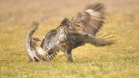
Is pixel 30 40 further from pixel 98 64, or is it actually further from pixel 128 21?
pixel 128 21

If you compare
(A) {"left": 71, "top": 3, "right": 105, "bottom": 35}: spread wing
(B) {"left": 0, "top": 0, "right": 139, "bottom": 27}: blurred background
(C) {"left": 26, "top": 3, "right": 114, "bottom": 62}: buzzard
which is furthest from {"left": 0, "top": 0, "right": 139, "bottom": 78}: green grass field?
(A) {"left": 71, "top": 3, "right": 105, "bottom": 35}: spread wing

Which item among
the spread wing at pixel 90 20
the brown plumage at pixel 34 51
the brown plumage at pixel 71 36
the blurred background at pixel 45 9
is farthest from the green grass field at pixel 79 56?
the spread wing at pixel 90 20

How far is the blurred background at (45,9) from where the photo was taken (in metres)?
33.5

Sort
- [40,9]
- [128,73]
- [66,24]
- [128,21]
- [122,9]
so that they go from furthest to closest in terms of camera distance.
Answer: [40,9] < [122,9] < [128,21] < [66,24] < [128,73]

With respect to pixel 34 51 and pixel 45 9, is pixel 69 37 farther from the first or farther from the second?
pixel 45 9

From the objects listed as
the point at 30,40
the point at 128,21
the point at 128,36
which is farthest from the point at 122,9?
the point at 30,40

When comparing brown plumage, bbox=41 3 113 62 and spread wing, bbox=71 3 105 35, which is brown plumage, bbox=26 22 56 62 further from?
spread wing, bbox=71 3 105 35

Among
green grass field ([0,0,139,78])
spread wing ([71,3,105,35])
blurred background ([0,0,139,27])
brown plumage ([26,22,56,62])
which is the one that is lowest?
blurred background ([0,0,139,27])

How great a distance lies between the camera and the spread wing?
14.0 metres

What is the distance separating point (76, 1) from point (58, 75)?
35.1 metres

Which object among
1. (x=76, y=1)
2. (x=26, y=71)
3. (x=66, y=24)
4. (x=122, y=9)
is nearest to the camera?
(x=26, y=71)

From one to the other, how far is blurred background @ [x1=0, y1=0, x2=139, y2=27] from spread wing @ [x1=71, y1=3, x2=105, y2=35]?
15916 millimetres

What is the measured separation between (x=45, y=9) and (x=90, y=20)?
1042 inches

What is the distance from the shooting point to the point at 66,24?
1359cm
